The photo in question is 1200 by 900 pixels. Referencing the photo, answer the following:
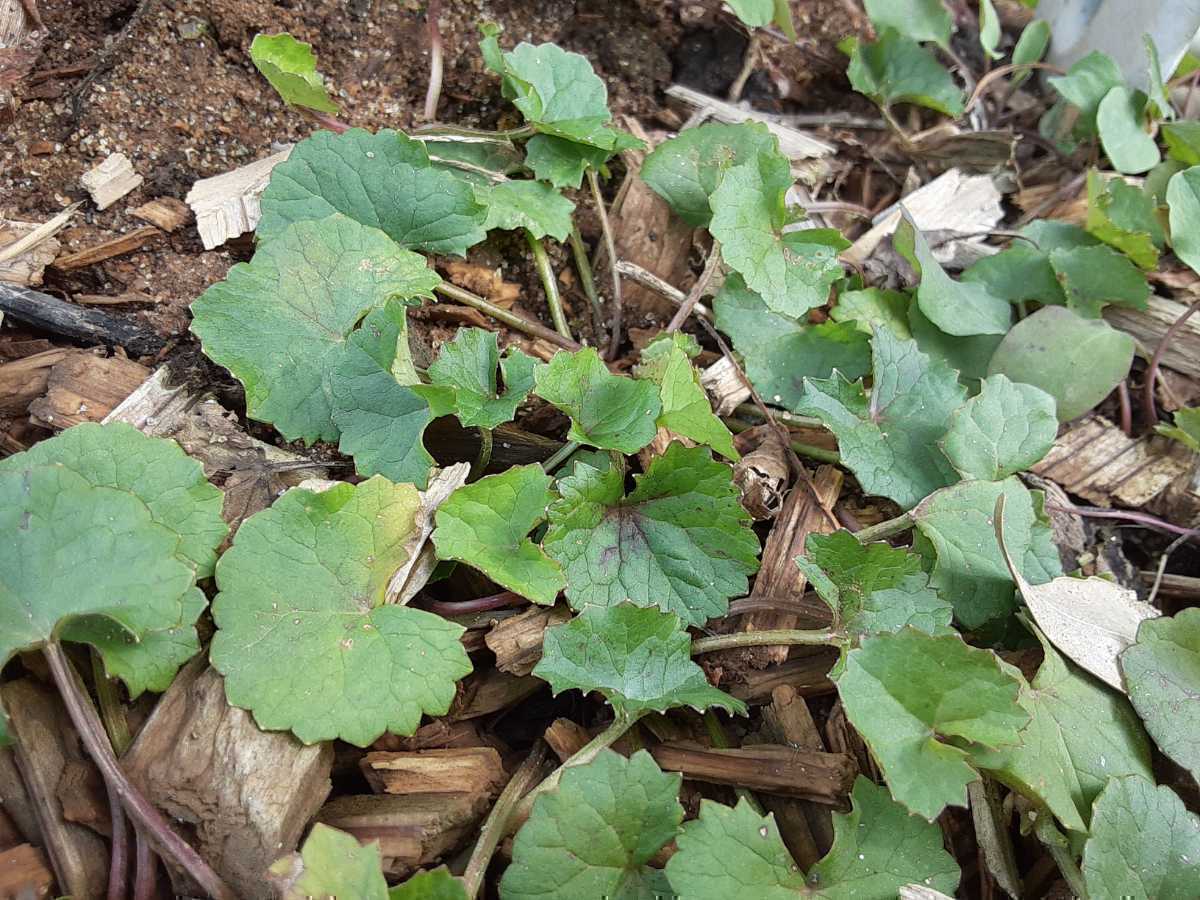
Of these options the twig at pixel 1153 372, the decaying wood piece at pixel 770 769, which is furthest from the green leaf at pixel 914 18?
the decaying wood piece at pixel 770 769

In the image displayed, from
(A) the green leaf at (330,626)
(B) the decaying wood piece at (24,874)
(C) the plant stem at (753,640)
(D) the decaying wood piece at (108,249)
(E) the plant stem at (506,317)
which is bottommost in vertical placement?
(B) the decaying wood piece at (24,874)

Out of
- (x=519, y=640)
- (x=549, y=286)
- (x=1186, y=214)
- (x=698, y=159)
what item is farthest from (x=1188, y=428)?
(x=519, y=640)

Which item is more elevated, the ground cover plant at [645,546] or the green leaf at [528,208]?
the green leaf at [528,208]

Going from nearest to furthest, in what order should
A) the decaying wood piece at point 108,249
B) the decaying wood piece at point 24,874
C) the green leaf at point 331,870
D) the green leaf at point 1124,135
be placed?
the green leaf at point 331,870
the decaying wood piece at point 24,874
the decaying wood piece at point 108,249
the green leaf at point 1124,135

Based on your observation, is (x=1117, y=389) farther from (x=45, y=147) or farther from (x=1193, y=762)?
(x=45, y=147)

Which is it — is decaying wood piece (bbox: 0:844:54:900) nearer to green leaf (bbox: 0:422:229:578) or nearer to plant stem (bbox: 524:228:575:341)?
green leaf (bbox: 0:422:229:578)

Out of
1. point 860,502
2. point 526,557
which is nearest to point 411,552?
point 526,557

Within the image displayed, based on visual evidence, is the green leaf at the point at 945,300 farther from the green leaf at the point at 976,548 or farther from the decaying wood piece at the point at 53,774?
the decaying wood piece at the point at 53,774
